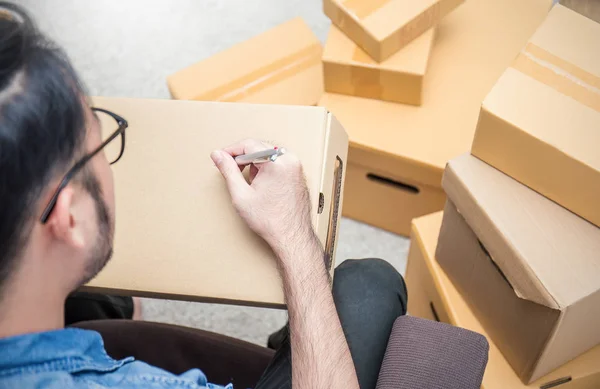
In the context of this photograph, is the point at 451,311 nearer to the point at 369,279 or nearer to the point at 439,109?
the point at 369,279

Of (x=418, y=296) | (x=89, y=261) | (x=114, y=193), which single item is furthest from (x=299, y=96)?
(x=89, y=261)

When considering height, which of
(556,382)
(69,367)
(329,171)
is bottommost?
(556,382)

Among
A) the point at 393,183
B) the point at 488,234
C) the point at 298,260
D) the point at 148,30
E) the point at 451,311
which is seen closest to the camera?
the point at 298,260

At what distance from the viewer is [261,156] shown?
729 mm

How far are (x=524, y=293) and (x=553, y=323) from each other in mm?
53

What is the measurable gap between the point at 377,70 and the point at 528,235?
1.64 feet

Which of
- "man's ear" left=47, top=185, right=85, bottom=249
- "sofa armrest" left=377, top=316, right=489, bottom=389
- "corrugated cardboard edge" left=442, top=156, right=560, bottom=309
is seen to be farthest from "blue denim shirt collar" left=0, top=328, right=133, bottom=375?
"corrugated cardboard edge" left=442, top=156, right=560, bottom=309

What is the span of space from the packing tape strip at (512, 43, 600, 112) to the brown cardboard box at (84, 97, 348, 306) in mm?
297

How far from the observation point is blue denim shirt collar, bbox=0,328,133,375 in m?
0.59

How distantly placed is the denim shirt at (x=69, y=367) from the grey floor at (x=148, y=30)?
118 centimetres

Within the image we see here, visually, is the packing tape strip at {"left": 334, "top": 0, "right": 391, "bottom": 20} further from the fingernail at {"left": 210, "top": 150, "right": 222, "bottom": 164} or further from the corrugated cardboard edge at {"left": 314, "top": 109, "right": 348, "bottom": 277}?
the fingernail at {"left": 210, "top": 150, "right": 222, "bottom": 164}

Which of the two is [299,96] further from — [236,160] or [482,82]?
[236,160]

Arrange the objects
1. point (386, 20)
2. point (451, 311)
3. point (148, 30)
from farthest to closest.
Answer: point (148, 30) < point (386, 20) < point (451, 311)

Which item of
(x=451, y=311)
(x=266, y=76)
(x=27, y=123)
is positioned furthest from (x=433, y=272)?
(x=27, y=123)
